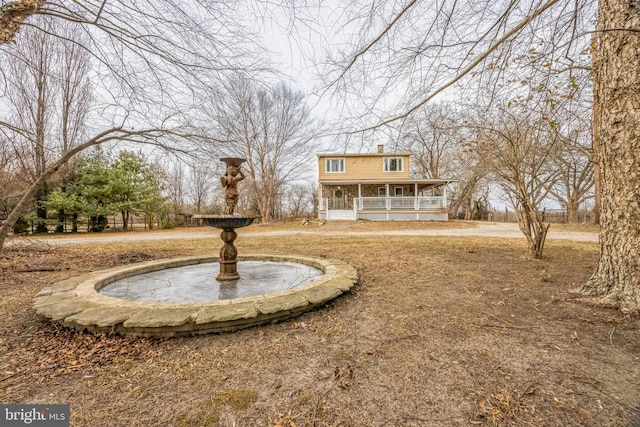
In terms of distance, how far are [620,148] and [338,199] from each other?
18968 mm

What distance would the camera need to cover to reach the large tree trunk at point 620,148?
8.61ft

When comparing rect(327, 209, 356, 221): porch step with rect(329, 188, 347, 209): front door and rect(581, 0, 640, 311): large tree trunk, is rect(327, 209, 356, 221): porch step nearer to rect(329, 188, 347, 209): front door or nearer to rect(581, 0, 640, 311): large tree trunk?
rect(329, 188, 347, 209): front door

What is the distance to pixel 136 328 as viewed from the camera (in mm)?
2256

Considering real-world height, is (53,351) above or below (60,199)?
below

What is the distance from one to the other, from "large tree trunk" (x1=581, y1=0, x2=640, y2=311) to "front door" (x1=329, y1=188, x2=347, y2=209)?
1860 centimetres

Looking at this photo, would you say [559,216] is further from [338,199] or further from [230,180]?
[230,180]

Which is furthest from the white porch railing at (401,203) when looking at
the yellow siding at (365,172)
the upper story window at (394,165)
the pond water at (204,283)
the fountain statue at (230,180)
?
the fountain statue at (230,180)

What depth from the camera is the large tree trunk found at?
8.61ft

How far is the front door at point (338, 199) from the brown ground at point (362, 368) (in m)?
18.4

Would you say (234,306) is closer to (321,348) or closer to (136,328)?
(136,328)

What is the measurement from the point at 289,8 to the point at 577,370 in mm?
3837

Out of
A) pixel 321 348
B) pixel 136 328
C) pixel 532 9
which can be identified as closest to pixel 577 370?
pixel 321 348

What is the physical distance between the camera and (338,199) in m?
21.6

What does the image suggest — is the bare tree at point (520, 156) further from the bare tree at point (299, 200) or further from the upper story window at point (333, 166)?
the bare tree at point (299, 200)
